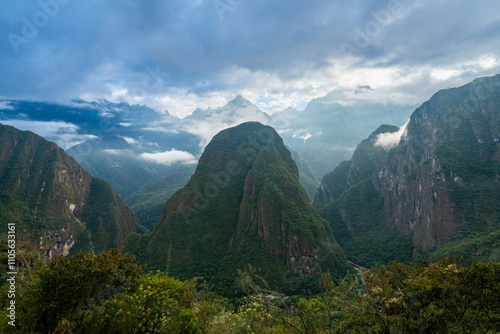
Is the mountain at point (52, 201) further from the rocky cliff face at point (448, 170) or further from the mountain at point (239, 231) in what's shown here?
the rocky cliff face at point (448, 170)

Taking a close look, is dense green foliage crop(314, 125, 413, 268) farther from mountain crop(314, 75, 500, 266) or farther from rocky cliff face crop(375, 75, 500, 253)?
rocky cliff face crop(375, 75, 500, 253)

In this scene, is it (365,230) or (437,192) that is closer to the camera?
(437,192)

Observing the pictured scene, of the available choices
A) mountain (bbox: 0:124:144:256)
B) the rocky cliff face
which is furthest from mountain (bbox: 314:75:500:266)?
mountain (bbox: 0:124:144:256)

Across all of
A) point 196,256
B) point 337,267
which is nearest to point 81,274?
point 196,256

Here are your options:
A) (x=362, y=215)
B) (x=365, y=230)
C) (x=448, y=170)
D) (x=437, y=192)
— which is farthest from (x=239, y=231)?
(x=448, y=170)

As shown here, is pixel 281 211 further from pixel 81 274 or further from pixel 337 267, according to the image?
pixel 81 274

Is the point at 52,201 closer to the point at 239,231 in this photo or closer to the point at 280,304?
the point at 239,231

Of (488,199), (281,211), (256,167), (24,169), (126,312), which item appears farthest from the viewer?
(24,169)
